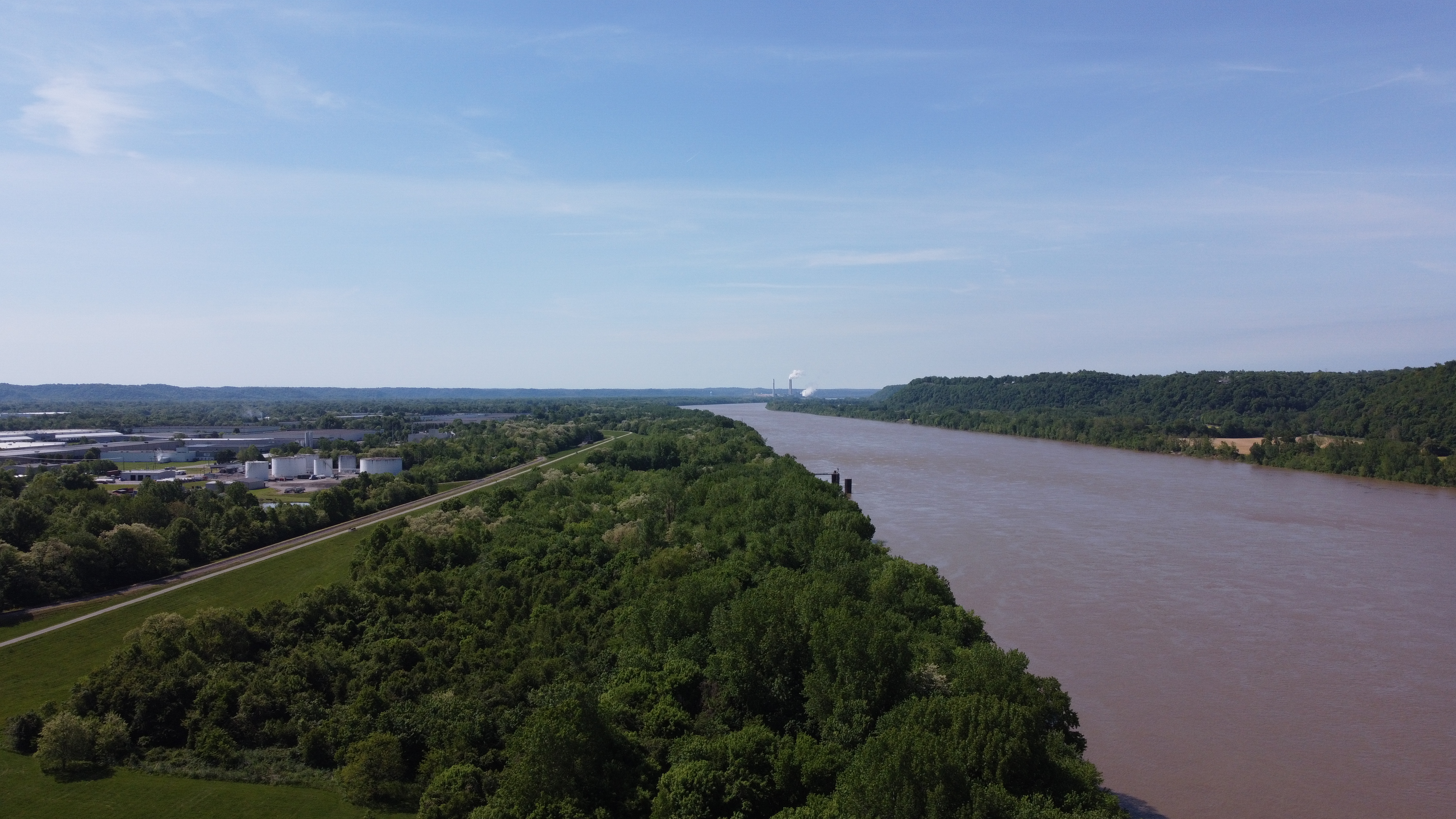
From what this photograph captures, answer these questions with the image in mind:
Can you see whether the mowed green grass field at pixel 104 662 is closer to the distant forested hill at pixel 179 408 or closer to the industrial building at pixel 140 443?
the industrial building at pixel 140 443

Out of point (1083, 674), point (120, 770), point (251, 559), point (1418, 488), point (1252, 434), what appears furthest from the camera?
point (1252, 434)

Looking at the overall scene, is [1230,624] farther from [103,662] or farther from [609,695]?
[103,662]

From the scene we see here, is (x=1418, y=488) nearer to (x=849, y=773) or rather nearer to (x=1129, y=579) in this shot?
(x=1129, y=579)

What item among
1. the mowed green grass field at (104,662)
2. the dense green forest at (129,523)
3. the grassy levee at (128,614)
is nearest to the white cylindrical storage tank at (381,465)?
the dense green forest at (129,523)

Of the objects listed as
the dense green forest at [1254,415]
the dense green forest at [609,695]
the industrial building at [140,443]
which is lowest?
the dense green forest at [609,695]

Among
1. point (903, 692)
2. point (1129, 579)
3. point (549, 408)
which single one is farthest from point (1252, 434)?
point (549, 408)

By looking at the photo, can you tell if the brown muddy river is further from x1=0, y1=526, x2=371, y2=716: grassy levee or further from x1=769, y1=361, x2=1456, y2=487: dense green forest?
x1=0, y1=526, x2=371, y2=716: grassy levee
